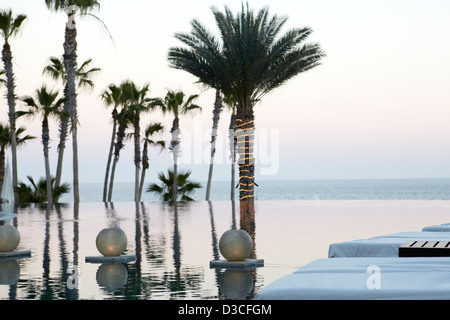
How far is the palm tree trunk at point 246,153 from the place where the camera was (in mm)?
21719

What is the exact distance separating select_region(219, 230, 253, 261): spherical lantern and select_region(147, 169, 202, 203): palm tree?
28410 mm

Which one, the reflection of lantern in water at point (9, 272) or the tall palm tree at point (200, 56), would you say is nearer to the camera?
the reflection of lantern in water at point (9, 272)

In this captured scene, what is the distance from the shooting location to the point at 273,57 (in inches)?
851

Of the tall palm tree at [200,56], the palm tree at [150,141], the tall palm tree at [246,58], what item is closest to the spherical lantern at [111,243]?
the tall palm tree at [246,58]

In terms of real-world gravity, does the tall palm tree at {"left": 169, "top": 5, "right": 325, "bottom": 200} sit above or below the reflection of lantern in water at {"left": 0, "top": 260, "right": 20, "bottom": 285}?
above

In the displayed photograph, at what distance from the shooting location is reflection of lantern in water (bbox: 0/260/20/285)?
10282 millimetres

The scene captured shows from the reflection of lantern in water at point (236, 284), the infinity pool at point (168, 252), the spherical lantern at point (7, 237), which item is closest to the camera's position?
the reflection of lantern in water at point (236, 284)

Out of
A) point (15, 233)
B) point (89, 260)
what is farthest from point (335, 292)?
point (15, 233)

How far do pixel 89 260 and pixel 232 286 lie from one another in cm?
355

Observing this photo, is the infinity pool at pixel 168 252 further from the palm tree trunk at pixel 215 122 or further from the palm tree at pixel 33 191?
the palm tree trunk at pixel 215 122

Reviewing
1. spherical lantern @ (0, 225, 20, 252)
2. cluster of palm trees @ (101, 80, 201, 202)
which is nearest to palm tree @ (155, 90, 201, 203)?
cluster of palm trees @ (101, 80, 201, 202)

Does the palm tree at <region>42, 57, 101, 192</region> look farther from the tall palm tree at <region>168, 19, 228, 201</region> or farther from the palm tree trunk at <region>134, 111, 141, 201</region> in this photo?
the tall palm tree at <region>168, 19, 228, 201</region>

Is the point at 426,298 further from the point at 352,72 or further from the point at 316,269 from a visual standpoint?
the point at 352,72
